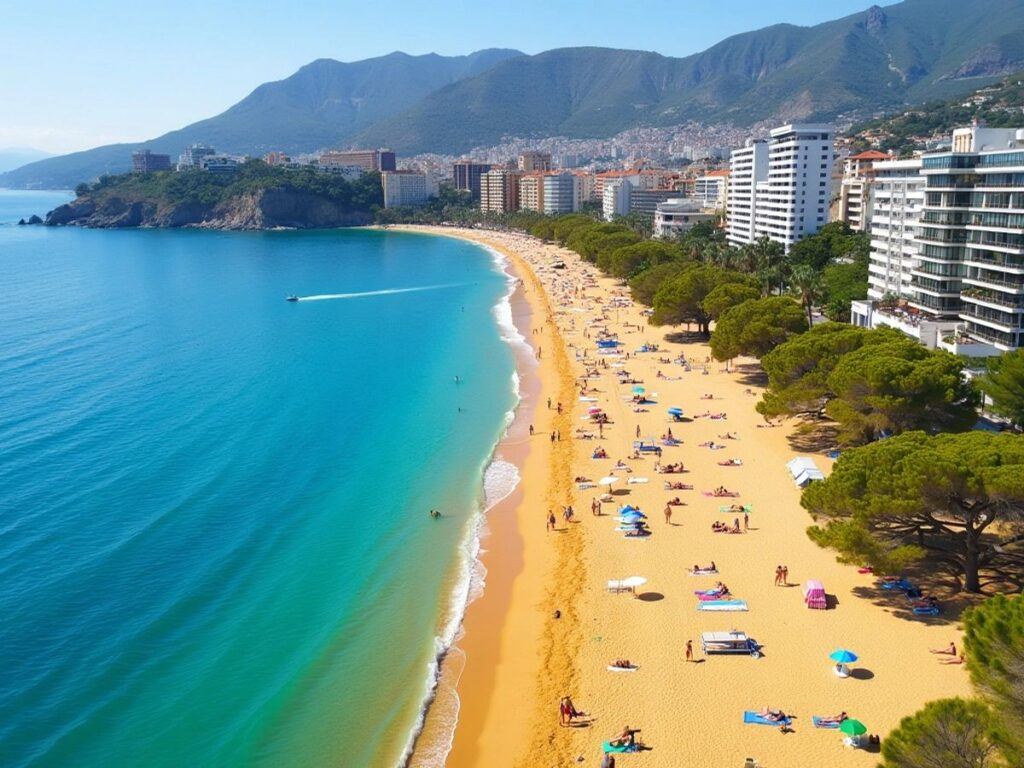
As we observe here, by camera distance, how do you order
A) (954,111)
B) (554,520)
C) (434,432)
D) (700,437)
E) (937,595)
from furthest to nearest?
(954,111) < (434,432) < (700,437) < (554,520) < (937,595)

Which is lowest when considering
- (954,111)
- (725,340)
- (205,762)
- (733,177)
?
(205,762)

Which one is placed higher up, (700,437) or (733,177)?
(733,177)

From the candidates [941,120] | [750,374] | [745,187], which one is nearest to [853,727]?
[750,374]

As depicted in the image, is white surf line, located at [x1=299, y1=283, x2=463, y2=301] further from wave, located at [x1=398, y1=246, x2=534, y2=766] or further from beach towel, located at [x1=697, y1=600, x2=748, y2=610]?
beach towel, located at [x1=697, y1=600, x2=748, y2=610]

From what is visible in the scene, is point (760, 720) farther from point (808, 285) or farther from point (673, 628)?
point (808, 285)

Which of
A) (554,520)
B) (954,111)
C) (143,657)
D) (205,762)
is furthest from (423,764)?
(954,111)

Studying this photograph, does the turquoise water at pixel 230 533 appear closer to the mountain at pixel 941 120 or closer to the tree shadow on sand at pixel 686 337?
the tree shadow on sand at pixel 686 337

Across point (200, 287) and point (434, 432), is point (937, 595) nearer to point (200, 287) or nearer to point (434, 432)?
point (434, 432)
